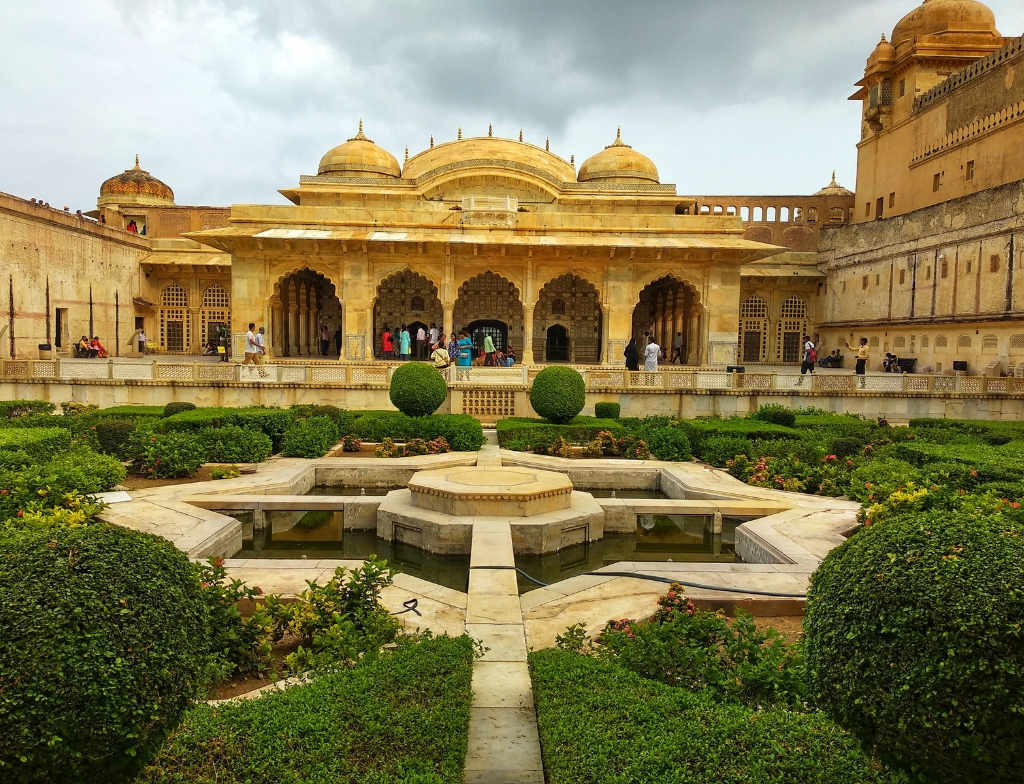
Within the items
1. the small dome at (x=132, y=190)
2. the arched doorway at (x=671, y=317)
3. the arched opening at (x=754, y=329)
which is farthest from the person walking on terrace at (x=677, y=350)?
the small dome at (x=132, y=190)

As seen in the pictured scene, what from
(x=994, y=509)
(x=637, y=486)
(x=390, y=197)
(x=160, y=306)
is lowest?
(x=637, y=486)

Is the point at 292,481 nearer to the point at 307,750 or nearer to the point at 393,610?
the point at 393,610

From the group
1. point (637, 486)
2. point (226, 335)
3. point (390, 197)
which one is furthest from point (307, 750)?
point (226, 335)

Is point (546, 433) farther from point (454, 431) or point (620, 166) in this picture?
point (620, 166)

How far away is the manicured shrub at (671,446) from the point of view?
1209 cm

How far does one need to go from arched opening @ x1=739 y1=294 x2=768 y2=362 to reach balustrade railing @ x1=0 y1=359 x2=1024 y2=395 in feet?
43.5

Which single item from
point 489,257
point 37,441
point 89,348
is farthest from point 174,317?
point 37,441

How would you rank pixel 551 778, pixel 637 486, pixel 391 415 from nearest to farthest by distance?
Answer: 1. pixel 551 778
2. pixel 637 486
3. pixel 391 415

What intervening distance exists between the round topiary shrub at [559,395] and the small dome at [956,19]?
24873 mm

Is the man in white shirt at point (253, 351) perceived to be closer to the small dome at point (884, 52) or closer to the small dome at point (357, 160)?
the small dome at point (357, 160)

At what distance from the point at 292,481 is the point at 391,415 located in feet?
13.9

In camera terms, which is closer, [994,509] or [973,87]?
[994,509]

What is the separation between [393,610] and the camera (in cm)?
520

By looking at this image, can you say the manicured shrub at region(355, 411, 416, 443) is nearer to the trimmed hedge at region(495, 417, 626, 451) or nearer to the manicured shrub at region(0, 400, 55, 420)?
the trimmed hedge at region(495, 417, 626, 451)
